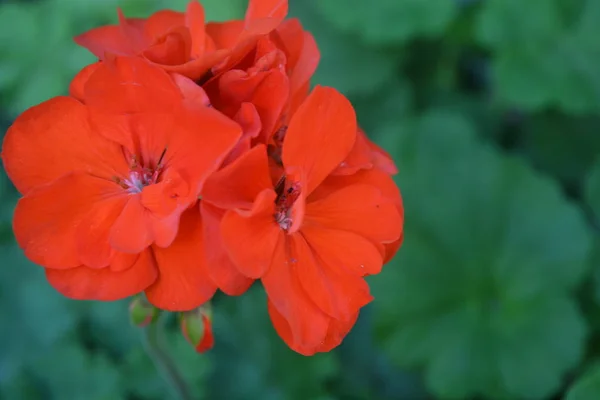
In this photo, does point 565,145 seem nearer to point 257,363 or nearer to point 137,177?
point 257,363

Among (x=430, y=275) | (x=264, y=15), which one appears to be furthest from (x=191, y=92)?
(x=430, y=275)

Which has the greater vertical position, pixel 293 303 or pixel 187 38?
pixel 187 38

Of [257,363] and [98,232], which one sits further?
[257,363]

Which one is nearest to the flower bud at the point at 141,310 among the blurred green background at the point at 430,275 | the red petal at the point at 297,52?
the red petal at the point at 297,52

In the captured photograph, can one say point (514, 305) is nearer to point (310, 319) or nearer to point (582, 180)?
point (582, 180)

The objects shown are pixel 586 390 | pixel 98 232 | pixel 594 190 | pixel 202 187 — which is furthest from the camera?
pixel 594 190

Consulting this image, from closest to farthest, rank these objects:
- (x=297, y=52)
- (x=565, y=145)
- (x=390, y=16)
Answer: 1. (x=297, y=52)
2. (x=390, y=16)
3. (x=565, y=145)

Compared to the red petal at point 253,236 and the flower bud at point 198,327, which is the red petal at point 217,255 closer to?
the red petal at point 253,236

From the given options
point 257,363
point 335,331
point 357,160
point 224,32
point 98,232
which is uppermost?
point 224,32

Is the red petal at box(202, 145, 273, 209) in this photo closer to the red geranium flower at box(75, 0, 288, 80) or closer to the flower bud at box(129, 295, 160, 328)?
the red geranium flower at box(75, 0, 288, 80)
